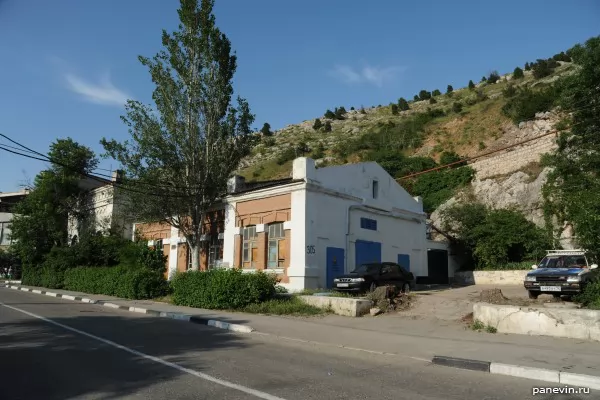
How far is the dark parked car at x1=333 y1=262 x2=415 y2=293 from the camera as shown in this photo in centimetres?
1811

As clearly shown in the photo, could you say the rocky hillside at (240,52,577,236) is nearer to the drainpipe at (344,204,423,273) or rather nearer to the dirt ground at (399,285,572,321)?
the drainpipe at (344,204,423,273)

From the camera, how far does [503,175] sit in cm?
3728

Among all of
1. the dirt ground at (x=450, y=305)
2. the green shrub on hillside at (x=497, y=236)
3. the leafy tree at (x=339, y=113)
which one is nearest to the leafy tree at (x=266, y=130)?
the leafy tree at (x=339, y=113)

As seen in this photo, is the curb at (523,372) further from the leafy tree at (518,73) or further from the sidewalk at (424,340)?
the leafy tree at (518,73)

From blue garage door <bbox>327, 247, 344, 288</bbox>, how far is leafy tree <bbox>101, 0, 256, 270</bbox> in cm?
765

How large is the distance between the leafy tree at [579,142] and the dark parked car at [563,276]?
622 centimetres

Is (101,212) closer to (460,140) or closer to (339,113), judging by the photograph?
(460,140)

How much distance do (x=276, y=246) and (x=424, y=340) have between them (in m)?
12.2

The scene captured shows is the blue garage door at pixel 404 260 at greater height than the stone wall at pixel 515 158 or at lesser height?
lesser

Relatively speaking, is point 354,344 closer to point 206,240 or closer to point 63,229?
point 206,240

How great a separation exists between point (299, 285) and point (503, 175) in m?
24.6

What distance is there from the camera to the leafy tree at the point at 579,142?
79.5 ft

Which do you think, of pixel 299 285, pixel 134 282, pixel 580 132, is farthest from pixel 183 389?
pixel 580 132

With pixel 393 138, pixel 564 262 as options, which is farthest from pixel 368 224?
A: pixel 393 138
